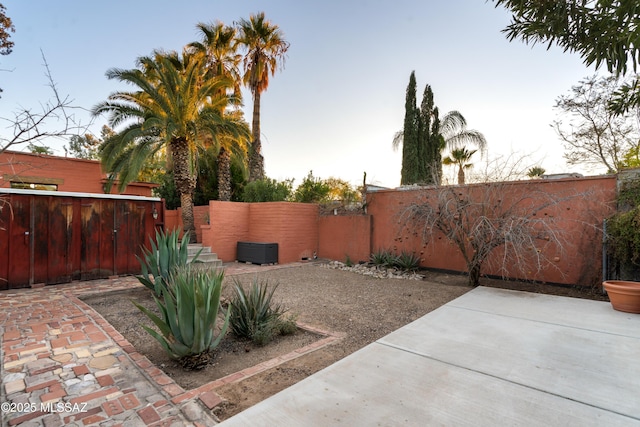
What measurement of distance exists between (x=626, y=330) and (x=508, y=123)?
7888mm

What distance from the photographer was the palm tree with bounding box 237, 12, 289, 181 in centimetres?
1459

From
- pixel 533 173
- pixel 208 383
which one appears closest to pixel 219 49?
pixel 533 173

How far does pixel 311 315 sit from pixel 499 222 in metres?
4.53

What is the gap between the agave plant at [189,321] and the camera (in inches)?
116

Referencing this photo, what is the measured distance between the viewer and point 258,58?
14.7 metres

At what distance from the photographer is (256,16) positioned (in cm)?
1451

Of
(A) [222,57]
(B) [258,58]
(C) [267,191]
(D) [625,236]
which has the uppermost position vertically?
(A) [222,57]

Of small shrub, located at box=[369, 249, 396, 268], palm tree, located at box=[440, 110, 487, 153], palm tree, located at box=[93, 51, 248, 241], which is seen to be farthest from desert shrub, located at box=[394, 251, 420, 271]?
palm tree, located at box=[440, 110, 487, 153]

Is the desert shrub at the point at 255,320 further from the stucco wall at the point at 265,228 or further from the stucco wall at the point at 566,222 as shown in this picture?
the stucco wall at the point at 265,228

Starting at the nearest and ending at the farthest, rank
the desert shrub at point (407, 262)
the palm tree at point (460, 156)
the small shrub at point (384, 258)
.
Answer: the desert shrub at point (407, 262) < the small shrub at point (384, 258) < the palm tree at point (460, 156)

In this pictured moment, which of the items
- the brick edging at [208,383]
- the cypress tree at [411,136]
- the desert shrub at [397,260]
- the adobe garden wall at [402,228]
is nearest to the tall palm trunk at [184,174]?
the adobe garden wall at [402,228]

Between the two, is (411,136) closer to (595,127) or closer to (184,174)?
(595,127)

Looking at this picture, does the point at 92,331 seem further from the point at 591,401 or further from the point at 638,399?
the point at 638,399

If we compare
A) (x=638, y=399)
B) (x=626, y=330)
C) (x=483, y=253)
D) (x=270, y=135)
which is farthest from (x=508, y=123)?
(x=270, y=135)
